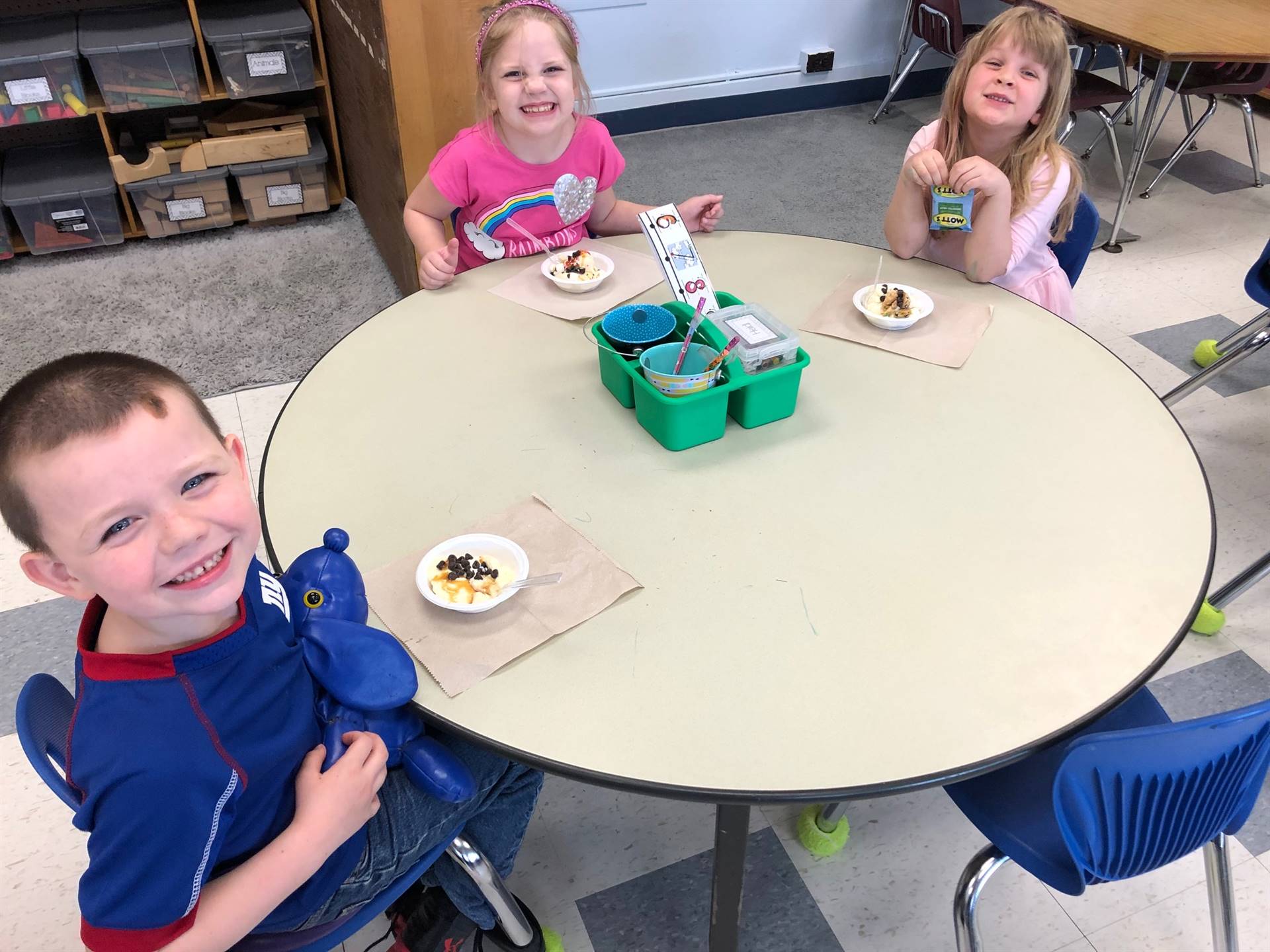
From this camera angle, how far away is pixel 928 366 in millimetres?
1348

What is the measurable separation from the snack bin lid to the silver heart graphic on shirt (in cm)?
182

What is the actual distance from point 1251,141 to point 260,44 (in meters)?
3.62

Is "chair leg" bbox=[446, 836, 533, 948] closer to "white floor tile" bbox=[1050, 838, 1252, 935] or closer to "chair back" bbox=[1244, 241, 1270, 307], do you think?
"white floor tile" bbox=[1050, 838, 1252, 935]

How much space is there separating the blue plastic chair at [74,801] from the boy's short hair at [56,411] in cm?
25

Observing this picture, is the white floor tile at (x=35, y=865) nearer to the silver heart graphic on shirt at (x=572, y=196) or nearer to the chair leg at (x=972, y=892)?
the chair leg at (x=972, y=892)

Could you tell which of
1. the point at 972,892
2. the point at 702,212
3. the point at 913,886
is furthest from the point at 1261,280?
the point at 972,892

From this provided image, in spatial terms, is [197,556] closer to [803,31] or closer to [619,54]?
[619,54]

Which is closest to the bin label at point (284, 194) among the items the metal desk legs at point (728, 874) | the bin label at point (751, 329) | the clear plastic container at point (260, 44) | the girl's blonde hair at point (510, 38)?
the clear plastic container at point (260, 44)

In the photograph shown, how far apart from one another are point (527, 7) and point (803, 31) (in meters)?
2.81

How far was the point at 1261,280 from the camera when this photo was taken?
84.0 inches

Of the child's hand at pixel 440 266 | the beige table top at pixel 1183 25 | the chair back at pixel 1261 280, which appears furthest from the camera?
the beige table top at pixel 1183 25

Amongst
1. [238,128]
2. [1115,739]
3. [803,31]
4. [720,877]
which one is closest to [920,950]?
[720,877]

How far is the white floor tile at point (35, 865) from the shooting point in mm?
1382

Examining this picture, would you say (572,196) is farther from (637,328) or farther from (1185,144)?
(1185,144)
